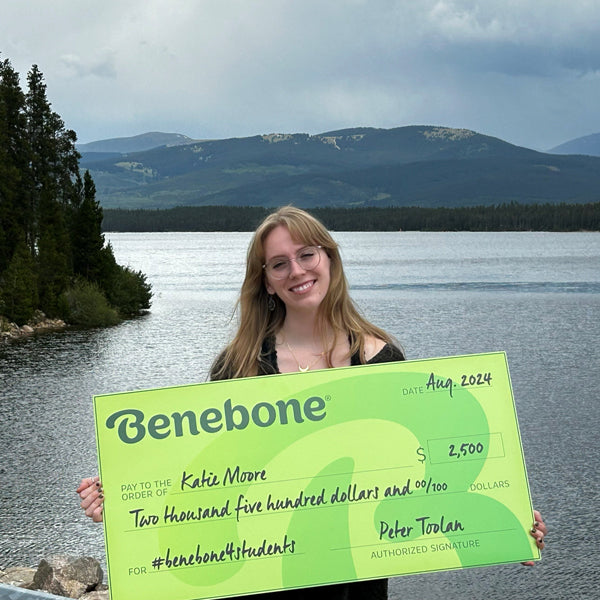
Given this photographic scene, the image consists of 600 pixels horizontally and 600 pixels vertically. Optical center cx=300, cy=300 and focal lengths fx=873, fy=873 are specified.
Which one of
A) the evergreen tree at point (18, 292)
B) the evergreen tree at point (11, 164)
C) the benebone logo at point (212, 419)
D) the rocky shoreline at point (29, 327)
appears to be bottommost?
the rocky shoreline at point (29, 327)

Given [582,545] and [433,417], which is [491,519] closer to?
[433,417]

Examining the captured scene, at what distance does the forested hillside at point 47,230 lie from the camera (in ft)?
120

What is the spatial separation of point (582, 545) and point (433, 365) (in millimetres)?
8425

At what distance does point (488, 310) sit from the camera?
41.3 m

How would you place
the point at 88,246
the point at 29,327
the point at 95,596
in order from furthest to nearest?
1. the point at 88,246
2. the point at 29,327
3. the point at 95,596

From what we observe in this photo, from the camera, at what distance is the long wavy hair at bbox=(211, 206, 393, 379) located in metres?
3.20

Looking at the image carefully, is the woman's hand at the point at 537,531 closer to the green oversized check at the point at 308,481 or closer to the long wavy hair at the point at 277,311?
the green oversized check at the point at 308,481

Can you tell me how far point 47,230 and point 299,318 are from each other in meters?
37.7

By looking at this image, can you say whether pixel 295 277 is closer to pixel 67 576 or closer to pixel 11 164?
pixel 67 576

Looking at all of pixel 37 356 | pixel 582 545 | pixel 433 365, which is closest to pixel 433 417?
pixel 433 365

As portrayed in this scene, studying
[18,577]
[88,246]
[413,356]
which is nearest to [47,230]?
[88,246]

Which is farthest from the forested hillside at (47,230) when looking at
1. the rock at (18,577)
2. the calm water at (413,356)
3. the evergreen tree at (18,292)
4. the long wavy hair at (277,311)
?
the long wavy hair at (277,311)

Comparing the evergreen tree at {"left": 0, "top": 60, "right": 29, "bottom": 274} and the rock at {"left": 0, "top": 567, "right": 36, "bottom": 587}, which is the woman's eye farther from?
the evergreen tree at {"left": 0, "top": 60, "right": 29, "bottom": 274}

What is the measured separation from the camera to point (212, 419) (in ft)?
10.3
